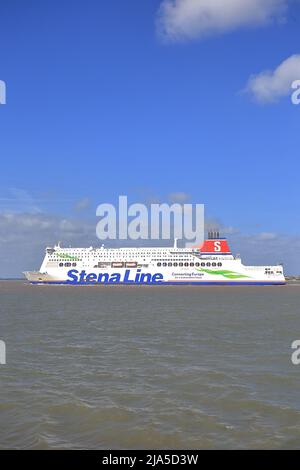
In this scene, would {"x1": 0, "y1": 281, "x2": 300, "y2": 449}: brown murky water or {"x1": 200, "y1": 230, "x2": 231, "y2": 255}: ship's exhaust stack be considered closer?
{"x1": 0, "y1": 281, "x2": 300, "y2": 449}: brown murky water

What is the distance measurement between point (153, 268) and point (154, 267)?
276mm

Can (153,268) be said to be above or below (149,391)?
above

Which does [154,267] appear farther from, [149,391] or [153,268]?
[149,391]

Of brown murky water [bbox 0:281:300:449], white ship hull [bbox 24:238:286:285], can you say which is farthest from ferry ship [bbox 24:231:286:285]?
brown murky water [bbox 0:281:300:449]

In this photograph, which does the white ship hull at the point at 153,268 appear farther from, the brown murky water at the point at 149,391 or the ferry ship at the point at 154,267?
the brown murky water at the point at 149,391

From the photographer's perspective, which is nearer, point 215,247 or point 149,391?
point 149,391

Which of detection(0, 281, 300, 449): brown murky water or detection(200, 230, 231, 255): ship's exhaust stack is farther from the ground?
detection(200, 230, 231, 255): ship's exhaust stack

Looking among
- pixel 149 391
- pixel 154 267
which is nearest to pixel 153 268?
pixel 154 267

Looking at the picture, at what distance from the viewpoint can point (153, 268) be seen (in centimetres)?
8225

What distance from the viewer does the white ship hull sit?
81.9m

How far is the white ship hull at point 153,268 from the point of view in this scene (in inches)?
3223

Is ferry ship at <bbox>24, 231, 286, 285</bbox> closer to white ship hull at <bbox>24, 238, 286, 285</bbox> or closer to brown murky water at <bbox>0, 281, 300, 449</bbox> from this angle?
white ship hull at <bbox>24, 238, 286, 285</bbox>
